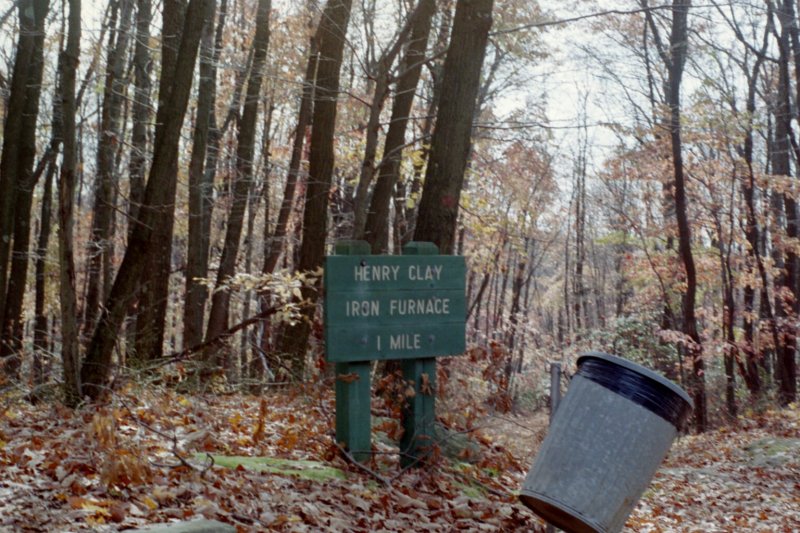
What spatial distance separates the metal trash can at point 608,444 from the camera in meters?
5.35

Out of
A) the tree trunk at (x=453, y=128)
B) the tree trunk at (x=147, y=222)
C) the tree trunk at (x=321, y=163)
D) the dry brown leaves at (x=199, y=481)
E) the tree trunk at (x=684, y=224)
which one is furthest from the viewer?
the tree trunk at (x=684, y=224)

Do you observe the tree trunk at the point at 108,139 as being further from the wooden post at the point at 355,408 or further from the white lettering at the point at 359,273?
the wooden post at the point at 355,408

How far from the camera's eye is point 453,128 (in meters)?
8.92

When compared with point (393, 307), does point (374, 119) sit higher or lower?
higher

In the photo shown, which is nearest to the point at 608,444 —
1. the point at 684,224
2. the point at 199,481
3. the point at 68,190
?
the point at 199,481

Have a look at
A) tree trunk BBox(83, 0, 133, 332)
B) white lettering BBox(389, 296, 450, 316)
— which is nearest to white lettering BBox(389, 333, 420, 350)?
white lettering BBox(389, 296, 450, 316)

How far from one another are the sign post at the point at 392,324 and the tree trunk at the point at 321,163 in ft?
20.1

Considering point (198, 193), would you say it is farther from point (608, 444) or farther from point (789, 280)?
point (789, 280)

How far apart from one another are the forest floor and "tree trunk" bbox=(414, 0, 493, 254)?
2.01 m

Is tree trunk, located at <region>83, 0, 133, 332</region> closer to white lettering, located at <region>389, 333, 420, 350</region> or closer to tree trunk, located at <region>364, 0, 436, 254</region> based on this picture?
white lettering, located at <region>389, 333, 420, 350</region>

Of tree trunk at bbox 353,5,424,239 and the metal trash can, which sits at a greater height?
tree trunk at bbox 353,5,424,239

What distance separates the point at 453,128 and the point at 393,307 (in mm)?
2778

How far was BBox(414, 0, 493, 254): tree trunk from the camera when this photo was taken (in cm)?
884

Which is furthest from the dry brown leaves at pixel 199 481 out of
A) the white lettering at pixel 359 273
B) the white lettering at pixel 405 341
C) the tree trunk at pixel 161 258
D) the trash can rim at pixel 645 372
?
the tree trunk at pixel 161 258
